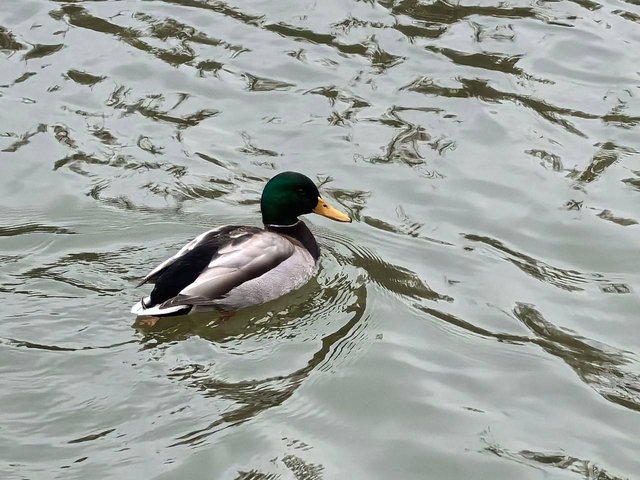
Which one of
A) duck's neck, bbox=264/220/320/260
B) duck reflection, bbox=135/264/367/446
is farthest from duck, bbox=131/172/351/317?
duck reflection, bbox=135/264/367/446

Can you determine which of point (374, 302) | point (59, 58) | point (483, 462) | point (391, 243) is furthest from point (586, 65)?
point (483, 462)

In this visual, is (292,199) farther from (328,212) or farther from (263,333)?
(263,333)

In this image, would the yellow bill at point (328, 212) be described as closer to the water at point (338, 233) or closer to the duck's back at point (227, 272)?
the water at point (338, 233)

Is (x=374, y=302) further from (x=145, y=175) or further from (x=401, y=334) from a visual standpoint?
(x=145, y=175)

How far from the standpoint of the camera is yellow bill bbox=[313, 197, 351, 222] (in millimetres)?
8737

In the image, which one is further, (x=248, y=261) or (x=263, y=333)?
(x=248, y=261)

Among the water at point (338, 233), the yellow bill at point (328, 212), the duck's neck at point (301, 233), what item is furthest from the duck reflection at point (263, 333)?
the yellow bill at point (328, 212)

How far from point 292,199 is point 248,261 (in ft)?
2.82

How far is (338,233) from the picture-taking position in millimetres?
9062

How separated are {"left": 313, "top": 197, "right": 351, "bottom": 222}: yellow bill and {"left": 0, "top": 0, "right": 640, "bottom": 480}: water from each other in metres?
0.24

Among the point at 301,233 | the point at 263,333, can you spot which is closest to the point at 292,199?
the point at 301,233

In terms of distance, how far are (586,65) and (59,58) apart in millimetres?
4943

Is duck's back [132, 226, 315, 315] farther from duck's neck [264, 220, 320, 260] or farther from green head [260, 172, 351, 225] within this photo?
green head [260, 172, 351, 225]

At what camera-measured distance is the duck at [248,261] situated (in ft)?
25.2
